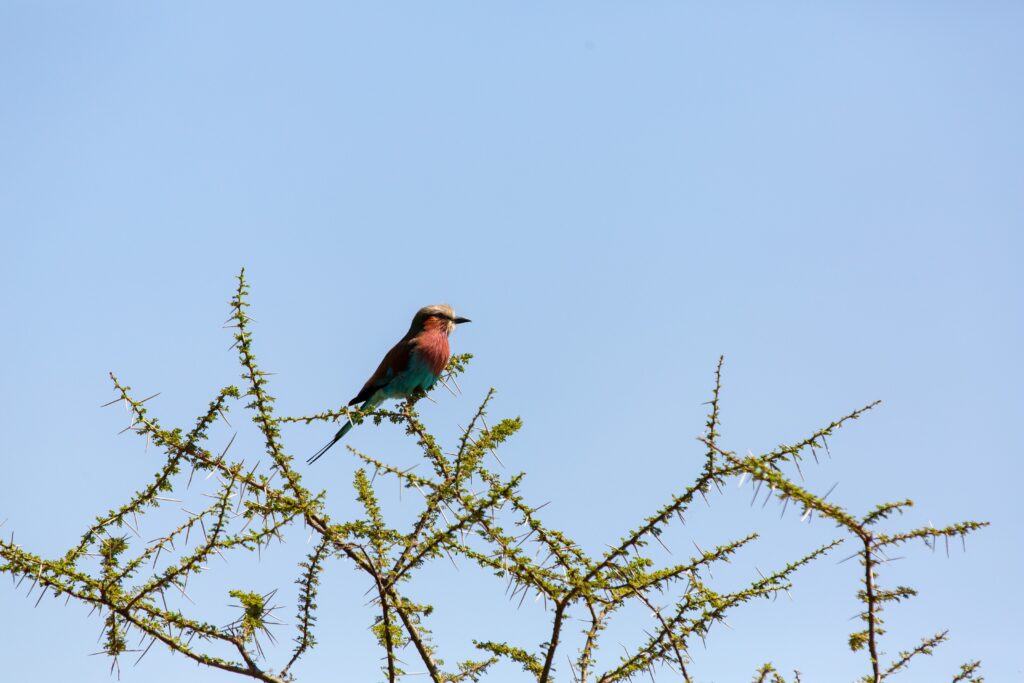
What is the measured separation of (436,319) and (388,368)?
3.41 ft

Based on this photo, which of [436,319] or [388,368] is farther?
[436,319]

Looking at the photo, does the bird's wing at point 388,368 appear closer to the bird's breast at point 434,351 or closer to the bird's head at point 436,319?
the bird's breast at point 434,351

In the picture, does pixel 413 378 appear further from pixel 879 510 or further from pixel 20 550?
pixel 879 510

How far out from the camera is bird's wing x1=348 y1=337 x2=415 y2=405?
761cm

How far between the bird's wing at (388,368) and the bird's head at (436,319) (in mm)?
466

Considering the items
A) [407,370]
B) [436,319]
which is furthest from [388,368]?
[436,319]

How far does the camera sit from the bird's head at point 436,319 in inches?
334

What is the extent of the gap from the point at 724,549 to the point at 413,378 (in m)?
4.38

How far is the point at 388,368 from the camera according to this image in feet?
25.2

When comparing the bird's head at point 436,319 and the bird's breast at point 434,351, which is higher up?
the bird's head at point 436,319

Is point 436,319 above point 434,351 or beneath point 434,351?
above

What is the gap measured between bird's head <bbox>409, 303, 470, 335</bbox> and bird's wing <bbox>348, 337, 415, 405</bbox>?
47cm

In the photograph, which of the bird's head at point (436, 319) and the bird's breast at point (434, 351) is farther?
the bird's head at point (436, 319)

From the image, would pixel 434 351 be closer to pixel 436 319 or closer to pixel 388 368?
pixel 388 368
